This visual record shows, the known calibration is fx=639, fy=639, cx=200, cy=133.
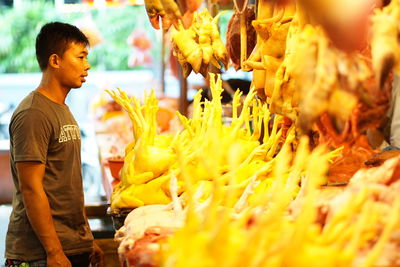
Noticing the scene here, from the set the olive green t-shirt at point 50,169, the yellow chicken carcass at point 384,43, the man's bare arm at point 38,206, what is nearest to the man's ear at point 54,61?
the olive green t-shirt at point 50,169

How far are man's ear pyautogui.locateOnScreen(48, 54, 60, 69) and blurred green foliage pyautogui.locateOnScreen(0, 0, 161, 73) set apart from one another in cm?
1012

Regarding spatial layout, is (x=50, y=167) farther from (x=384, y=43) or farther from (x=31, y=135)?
(x=384, y=43)

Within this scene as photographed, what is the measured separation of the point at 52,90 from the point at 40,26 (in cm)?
1155

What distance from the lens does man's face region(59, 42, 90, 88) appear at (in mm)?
3316

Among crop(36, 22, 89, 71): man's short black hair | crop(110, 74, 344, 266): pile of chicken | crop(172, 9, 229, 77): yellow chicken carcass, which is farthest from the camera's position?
crop(36, 22, 89, 71): man's short black hair

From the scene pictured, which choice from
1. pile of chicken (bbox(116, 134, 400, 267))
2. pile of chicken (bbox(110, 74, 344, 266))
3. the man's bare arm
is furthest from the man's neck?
pile of chicken (bbox(116, 134, 400, 267))

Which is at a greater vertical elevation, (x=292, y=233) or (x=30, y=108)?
(x=292, y=233)

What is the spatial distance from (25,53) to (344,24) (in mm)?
13997

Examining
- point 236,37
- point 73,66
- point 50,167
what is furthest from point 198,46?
point 50,167

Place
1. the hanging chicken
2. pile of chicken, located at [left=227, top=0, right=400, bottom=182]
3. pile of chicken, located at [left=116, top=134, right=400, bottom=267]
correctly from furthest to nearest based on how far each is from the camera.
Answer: the hanging chicken < pile of chicken, located at [left=227, top=0, right=400, bottom=182] < pile of chicken, located at [left=116, top=134, right=400, bottom=267]

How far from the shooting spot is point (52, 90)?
330 cm

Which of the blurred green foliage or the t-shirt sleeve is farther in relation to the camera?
the blurred green foliage

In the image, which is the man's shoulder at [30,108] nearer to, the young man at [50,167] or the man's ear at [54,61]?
the young man at [50,167]

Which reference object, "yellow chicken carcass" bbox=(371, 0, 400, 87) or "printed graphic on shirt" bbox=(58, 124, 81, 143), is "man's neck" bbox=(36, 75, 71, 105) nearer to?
"printed graphic on shirt" bbox=(58, 124, 81, 143)
